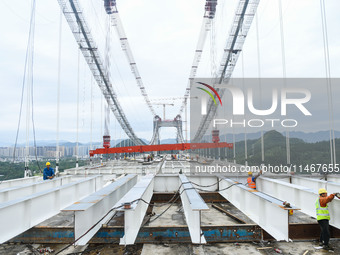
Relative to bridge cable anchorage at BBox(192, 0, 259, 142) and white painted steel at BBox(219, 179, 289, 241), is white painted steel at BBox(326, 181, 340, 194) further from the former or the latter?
bridge cable anchorage at BBox(192, 0, 259, 142)

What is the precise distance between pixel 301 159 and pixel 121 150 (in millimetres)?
24397

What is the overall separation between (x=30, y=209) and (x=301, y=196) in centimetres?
762

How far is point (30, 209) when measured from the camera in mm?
6223

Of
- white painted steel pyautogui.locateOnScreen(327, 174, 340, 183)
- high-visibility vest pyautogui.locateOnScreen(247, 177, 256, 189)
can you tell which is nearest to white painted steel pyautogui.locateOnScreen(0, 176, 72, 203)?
high-visibility vest pyautogui.locateOnScreen(247, 177, 256, 189)

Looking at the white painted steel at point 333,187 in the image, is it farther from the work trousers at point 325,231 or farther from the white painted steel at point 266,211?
the white painted steel at point 266,211

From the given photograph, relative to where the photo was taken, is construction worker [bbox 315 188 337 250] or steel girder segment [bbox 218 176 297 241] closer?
steel girder segment [bbox 218 176 297 241]

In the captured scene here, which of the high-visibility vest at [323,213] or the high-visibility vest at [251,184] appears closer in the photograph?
the high-visibility vest at [323,213]

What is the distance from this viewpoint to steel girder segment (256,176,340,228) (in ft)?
20.6

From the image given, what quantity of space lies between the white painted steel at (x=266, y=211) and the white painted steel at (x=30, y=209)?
5754mm

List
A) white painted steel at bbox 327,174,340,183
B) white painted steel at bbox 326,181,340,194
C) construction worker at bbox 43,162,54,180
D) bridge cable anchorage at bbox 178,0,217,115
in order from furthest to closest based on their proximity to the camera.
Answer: bridge cable anchorage at bbox 178,0,217,115 < construction worker at bbox 43,162,54,180 < white painted steel at bbox 327,174,340,183 < white painted steel at bbox 326,181,340,194

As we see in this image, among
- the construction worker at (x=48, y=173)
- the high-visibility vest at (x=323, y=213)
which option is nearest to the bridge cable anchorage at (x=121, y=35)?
the construction worker at (x=48, y=173)

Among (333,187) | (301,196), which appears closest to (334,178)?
(333,187)

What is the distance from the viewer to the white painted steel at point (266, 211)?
5.58 metres

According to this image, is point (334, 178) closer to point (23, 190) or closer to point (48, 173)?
point (23, 190)
